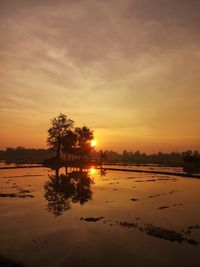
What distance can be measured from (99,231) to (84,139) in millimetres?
105466

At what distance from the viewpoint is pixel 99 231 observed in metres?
19.2

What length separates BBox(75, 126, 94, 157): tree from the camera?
12250 centimetres

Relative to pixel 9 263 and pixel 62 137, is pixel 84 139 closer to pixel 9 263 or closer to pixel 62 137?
pixel 62 137

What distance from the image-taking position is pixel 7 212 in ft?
80.4

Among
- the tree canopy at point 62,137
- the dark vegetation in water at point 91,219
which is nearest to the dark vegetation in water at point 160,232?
the dark vegetation in water at point 91,219

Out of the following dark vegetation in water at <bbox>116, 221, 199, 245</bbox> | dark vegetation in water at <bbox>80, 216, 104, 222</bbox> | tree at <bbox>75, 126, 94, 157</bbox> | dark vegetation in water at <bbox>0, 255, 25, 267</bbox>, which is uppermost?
tree at <bbox>75, 126, 94, 157</bbox>

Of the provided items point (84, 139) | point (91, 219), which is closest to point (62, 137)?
point (84, 139)

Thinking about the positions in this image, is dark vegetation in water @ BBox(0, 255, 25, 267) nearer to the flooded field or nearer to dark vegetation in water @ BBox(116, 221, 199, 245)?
the flooded field

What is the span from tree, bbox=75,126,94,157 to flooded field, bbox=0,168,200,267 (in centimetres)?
8992

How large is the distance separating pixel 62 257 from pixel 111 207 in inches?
507

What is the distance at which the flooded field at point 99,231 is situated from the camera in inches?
573

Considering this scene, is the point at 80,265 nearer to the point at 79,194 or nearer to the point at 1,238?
the point at 1,238

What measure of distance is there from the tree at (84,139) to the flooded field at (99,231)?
295ft

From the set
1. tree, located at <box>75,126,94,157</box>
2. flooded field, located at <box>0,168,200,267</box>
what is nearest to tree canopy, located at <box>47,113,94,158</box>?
tree, located at <box>75,126,94,157</box>
